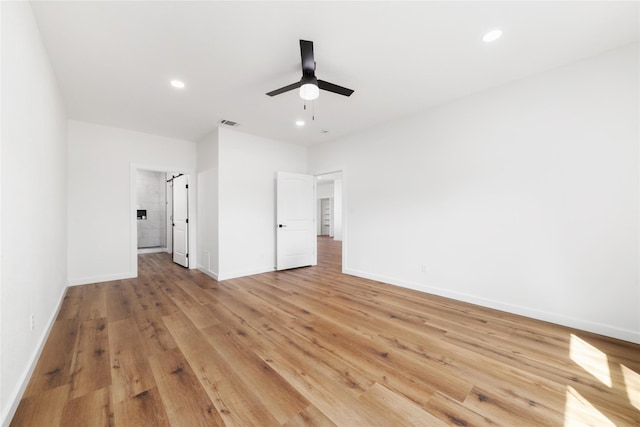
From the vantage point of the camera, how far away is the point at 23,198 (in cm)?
→ 171

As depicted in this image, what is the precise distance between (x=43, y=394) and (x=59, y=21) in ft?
9.14

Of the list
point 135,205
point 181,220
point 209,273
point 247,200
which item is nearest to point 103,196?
point 135,205

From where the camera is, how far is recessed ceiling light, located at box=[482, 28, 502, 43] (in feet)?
Answer: 6.94

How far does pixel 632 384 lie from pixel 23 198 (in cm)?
448

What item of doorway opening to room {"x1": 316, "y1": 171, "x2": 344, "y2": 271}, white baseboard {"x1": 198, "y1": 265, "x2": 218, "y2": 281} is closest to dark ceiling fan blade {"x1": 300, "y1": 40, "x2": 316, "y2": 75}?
white baseboard {"x1": 198, "y1": 265, "x2": 218, "y2": 281}

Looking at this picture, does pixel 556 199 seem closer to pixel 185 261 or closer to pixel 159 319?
pixel 159 319

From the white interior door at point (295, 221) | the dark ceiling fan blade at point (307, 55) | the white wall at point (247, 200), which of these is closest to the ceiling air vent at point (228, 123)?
the white wall at point (247, 200)

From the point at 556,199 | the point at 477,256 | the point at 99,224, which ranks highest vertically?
the point at 556,199

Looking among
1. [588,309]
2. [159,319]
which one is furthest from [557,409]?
[159,319]

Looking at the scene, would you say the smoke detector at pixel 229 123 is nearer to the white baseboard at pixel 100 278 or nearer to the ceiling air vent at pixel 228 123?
the ceiling air vent at pixel 228 123

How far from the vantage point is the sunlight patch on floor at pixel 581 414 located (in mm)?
1412

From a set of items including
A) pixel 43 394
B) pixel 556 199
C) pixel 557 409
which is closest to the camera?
pixel 557 409

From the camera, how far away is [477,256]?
320cm

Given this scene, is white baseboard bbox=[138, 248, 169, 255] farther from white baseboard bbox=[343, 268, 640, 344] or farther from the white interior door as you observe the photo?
white baseboard bbox=[343, 268, 640, 344]
